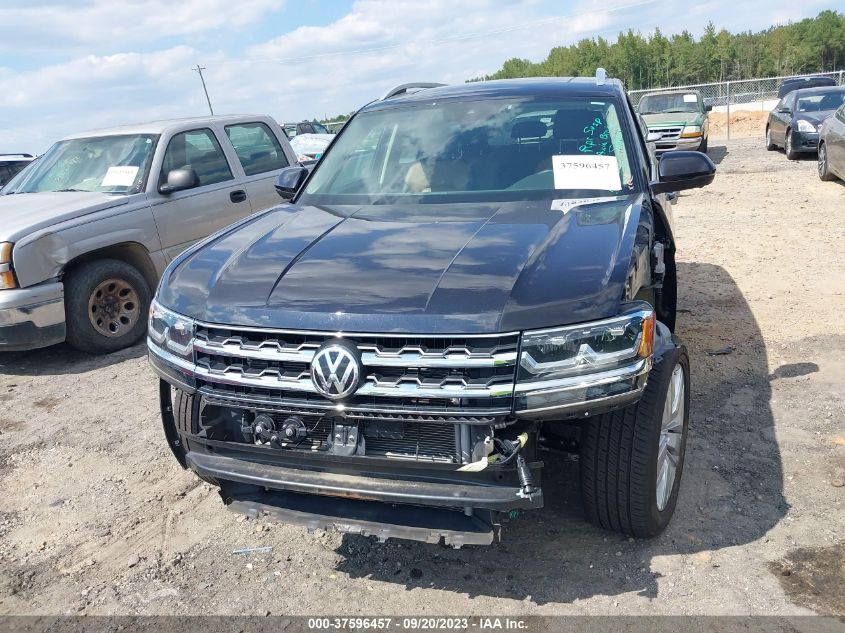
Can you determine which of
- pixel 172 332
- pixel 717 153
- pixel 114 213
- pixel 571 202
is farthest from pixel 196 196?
pixel 717 153

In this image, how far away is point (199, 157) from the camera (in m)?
7.19

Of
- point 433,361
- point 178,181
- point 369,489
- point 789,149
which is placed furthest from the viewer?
point 789,149

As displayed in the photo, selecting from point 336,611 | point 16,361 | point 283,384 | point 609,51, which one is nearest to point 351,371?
point 283,384

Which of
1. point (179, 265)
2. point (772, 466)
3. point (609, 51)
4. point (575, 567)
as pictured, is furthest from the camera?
point (609, 51)

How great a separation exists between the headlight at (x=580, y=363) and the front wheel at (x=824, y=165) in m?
11.2

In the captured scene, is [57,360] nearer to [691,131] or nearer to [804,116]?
[691,131]

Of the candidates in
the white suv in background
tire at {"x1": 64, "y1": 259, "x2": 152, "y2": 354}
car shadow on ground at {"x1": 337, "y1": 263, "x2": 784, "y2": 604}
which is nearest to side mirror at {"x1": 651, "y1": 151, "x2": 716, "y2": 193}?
car shadow on ground at {"x1": 337, "y1": 263, "x2": 784, "y2": 604}

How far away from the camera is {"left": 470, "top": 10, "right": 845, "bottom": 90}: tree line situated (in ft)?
250

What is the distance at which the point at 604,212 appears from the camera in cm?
321

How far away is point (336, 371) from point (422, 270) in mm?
509

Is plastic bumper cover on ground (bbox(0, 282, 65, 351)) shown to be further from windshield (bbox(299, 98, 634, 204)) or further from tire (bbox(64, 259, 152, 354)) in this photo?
windshield (bbox(299, 98, 634, 204))

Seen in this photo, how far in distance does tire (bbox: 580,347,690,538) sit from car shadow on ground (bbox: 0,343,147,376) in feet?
14.8

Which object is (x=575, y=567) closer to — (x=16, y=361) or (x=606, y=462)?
(x=606, y=462)

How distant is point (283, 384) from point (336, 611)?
0.95 meters
